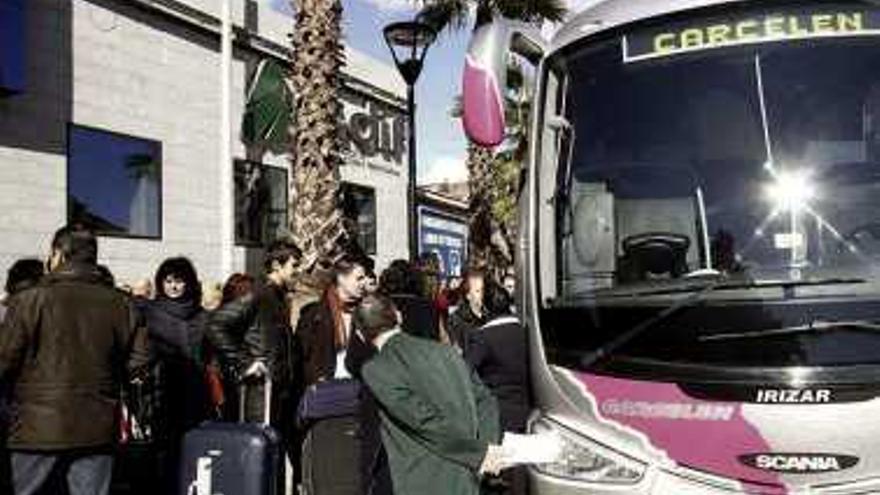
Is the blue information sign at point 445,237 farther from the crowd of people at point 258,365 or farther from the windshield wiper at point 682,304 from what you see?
the windshield wiper at point 682,304

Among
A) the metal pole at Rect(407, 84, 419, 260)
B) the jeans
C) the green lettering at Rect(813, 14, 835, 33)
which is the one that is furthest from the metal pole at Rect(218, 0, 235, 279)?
the green lettering at Rect(813, 14, 835, 33)

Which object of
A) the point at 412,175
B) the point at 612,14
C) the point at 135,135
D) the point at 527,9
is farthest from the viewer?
the point at 527,9

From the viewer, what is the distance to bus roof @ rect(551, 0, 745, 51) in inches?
223

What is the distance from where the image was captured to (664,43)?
5.65m

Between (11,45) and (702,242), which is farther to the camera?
(11,45)

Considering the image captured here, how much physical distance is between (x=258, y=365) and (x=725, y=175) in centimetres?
333

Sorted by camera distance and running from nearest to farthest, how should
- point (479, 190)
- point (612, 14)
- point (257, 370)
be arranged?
1. point (612, 14)
2. point (257, 370)
3. point (479, 190)

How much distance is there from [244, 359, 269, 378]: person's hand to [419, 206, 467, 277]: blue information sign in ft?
76.1

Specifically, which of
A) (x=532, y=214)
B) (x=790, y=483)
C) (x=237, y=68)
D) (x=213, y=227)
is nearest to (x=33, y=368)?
(x=532, y=214)

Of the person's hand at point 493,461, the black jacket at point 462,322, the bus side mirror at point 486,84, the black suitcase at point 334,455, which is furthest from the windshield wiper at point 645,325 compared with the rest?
the black jacket at point 462,322

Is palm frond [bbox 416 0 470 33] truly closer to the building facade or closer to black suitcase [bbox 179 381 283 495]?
the building facade

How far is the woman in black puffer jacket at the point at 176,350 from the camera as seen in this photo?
857 cm

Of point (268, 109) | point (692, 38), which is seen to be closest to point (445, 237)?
point (268, 109)

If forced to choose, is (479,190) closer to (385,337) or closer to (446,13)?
(446,13)
